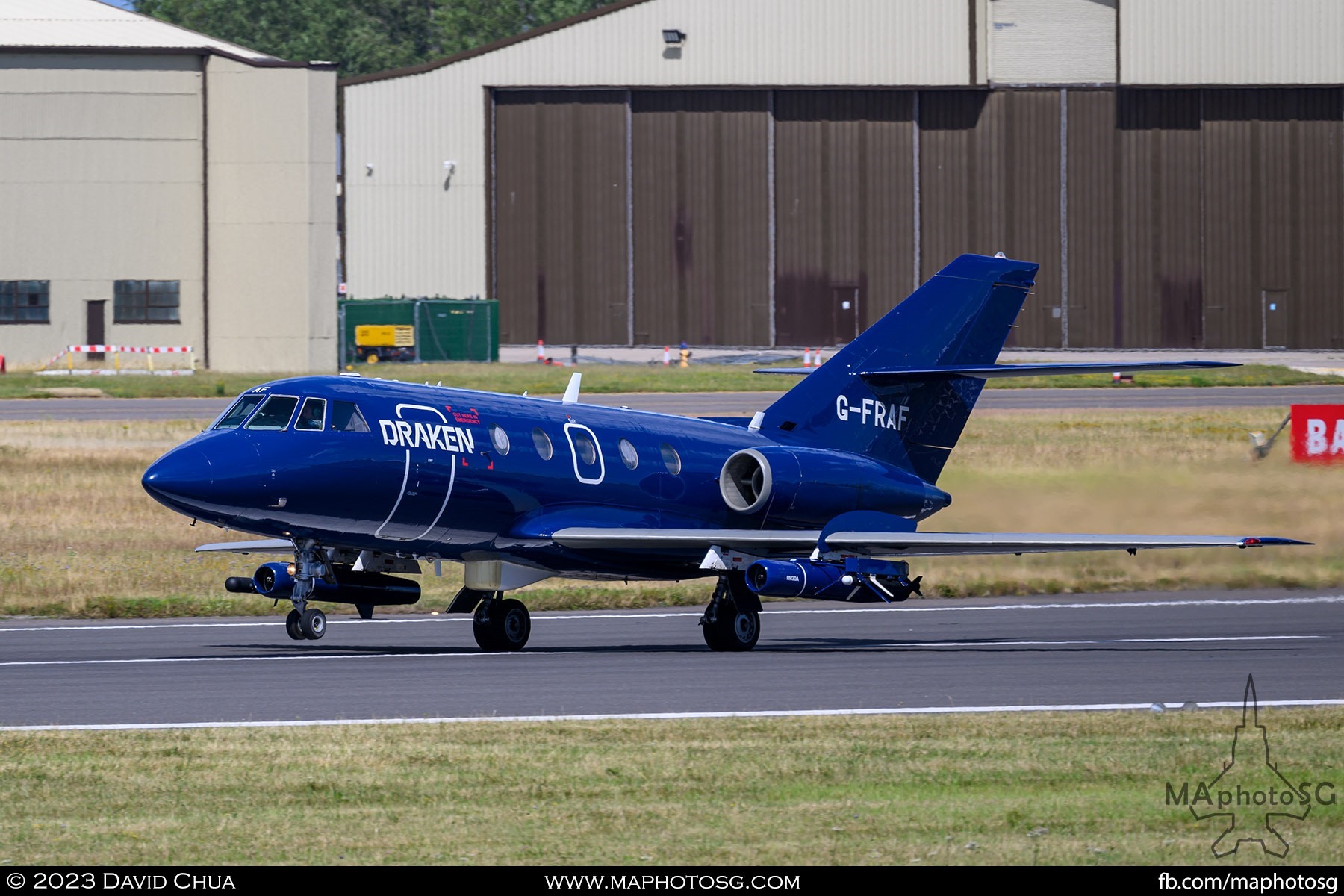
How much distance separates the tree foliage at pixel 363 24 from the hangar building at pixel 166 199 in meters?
68.2

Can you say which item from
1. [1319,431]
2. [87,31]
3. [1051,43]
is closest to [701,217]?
[1051,43]

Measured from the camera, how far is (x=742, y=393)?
63375 mm

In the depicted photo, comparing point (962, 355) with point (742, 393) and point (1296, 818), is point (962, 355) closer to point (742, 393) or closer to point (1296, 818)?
point (1296, 818)

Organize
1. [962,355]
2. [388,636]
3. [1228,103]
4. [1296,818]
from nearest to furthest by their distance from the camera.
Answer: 1. [1296,818]
2. [388,636]
3. [962,355]
4. [1228,103]

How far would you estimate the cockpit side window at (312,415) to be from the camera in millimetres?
21250

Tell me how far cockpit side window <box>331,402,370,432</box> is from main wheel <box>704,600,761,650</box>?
15.7 feet

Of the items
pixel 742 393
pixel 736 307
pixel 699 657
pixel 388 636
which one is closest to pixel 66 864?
pixel 699 657

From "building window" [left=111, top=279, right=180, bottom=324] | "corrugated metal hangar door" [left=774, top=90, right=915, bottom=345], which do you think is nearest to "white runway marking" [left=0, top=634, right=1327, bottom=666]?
"building window" [left=111, top=279, right=180, bottom=324]

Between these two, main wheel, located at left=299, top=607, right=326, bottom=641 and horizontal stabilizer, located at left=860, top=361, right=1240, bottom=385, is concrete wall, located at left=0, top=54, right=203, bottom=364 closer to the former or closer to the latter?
horizontal stabilizer, located at left=860, top=361, right=1240, bottom=385

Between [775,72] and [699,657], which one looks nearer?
[699,657]

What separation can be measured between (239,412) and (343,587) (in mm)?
2384

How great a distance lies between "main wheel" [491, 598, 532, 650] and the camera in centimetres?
2319

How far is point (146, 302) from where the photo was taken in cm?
7569

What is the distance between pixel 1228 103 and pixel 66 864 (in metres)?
75.2
